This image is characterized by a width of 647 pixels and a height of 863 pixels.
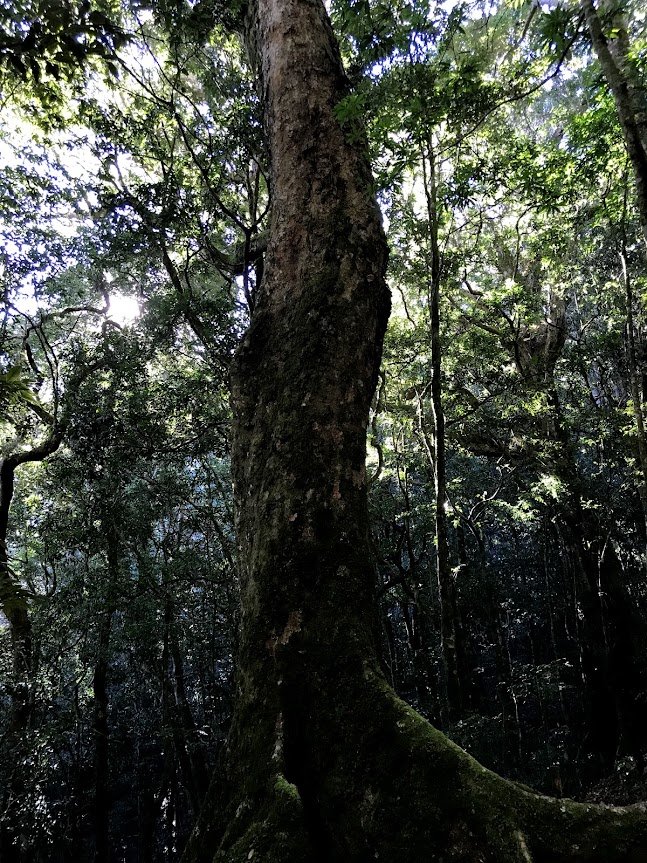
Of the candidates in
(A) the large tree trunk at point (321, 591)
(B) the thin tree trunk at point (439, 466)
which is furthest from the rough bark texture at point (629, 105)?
(B) the thin tree trunk at point (439, 466)

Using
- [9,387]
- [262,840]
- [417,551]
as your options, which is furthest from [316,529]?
[417,551]

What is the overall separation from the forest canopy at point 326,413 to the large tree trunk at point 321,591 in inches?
0.5

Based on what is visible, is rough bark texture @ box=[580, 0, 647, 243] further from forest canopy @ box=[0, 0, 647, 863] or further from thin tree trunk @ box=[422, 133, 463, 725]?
thin tree trunk @ box=[422, 133, 463, 725]

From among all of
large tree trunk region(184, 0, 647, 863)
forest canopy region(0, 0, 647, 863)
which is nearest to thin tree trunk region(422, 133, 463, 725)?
forest canopy region(0, 0, 647, 863)

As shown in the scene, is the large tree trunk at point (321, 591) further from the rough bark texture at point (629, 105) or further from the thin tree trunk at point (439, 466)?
the thin tree trunk at point (439, 466)

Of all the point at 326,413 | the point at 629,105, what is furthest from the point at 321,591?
the point at 629,105

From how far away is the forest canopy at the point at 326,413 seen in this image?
6.48 ft

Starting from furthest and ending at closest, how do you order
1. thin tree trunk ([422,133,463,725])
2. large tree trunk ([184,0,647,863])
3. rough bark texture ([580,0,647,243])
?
thin tree trunk ([422,133,463,725])
rough bark texture ([580,0,647,243])
large tree trunk ([184,0,647,863])

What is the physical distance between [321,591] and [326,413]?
88 centimetres

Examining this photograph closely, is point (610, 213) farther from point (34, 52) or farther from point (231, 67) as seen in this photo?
point (34, 52)

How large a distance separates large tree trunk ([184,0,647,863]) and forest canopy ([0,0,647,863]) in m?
0.01

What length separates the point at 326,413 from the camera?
2.60 metres

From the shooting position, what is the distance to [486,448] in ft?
36.3

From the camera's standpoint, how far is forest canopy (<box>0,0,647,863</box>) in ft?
6.48
